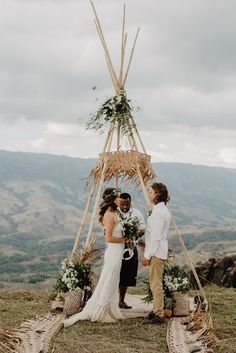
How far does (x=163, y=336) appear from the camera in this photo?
704 cm

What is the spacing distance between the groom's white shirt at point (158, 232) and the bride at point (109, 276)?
56cm

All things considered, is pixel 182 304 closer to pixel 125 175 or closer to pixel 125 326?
pixel 125 326

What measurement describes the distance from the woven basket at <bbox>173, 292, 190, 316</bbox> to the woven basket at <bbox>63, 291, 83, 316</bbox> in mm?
1661

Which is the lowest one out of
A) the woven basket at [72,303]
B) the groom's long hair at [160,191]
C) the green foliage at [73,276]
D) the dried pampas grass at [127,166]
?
the woven basket at [72,303]

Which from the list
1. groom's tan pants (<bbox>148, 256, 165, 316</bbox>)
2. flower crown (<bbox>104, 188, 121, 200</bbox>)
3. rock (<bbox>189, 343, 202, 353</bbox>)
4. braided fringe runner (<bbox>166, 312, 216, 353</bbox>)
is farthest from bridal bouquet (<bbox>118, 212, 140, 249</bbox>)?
rock (<bbox>189, 343, 202, 353</bbox>)

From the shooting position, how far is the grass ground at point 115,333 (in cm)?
633

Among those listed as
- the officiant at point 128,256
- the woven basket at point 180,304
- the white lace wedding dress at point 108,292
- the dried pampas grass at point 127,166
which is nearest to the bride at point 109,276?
the white lace wedding dress at point 108,292

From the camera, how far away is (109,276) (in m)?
8.16

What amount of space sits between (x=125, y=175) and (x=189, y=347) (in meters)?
4.29

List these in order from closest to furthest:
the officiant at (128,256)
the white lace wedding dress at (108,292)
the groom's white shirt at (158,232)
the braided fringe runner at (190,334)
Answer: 1. the braided fringe runner at (190,334)
2. the groom's white shirt at (158,232)
3. the white lace wedding dress at (108,292)
4. the officiant at (128,256)

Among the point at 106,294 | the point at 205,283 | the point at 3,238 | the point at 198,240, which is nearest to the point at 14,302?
the point at 106,294

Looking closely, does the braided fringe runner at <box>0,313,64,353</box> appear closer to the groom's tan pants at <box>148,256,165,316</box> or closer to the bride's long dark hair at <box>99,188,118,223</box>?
the groom's tan pants at <box>148,256,165,316</box>

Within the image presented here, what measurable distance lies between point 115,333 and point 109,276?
1.16 m

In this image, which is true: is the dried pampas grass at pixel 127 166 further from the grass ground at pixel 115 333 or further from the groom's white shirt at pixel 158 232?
the grass ground at pixel 115 333
